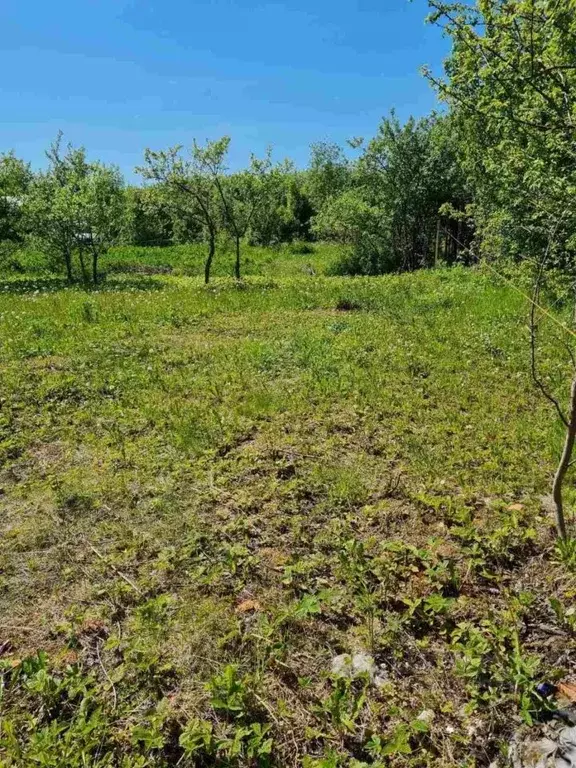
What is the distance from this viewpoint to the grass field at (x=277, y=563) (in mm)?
2367

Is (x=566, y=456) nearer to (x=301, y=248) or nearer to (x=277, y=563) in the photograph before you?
(x=277, y=563)

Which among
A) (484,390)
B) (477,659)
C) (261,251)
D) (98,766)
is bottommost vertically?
(98,766)

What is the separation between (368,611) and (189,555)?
127 cm

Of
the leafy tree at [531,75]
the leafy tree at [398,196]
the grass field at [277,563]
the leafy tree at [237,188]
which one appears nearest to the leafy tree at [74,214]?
the leafy tree at [237,188]

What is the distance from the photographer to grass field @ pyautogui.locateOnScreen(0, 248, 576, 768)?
7.77 ft

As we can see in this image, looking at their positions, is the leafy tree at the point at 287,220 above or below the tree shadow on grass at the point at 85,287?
above

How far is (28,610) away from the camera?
10.1ft

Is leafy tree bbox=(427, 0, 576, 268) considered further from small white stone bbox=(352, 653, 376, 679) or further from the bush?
the bush

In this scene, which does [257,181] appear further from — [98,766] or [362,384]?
[98,766]

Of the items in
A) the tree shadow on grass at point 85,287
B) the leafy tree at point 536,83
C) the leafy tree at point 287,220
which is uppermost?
the leafy tree at point 287,220

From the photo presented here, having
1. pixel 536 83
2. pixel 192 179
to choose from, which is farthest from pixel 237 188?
pixel 536 83

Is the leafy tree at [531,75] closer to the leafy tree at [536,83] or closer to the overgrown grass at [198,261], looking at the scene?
the leafy tree at [536,83]

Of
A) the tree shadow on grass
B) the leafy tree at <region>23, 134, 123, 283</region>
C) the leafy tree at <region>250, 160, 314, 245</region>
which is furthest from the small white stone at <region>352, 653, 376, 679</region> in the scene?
the leafy tree at <region>250, 160, 314, 245</region>

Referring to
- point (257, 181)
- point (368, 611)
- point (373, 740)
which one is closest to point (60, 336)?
point (368, 611)
